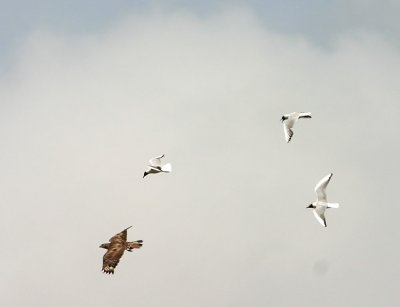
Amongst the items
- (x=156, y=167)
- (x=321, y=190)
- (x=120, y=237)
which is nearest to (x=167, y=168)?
(x=156, y=167)

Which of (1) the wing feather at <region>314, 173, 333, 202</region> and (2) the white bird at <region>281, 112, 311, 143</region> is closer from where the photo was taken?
(1) the wing feather at <region>314, 173, 333, 202</region>

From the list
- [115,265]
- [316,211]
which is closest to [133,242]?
[115,265]

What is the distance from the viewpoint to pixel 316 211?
8406cm

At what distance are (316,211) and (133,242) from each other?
18215 mm

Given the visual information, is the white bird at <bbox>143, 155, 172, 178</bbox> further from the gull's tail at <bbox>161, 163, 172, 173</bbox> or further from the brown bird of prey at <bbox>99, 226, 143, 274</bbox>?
the brown bird of prey at <bbox>99, 226, 143, 274</bbox>

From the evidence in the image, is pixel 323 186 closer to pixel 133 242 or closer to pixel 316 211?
pixel 316 211

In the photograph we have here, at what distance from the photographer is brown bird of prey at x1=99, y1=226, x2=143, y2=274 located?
8250 centimetres

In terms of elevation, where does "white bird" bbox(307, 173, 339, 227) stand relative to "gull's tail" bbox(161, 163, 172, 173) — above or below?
below

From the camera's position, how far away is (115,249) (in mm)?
85312

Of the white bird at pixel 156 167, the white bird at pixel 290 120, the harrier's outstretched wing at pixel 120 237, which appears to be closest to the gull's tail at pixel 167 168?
the white bird at pixel 156 167

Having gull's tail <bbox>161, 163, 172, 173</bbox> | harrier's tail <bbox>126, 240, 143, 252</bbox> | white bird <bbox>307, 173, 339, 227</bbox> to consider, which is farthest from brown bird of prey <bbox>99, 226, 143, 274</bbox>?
white bird <bbox>307, 173, 339, 227</bbox>

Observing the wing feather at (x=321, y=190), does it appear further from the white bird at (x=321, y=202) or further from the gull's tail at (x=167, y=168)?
the gull's tail at (x=167, y=168)

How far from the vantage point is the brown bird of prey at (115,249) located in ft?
271

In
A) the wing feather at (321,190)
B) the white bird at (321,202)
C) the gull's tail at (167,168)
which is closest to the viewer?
the white bird at (321,202)
